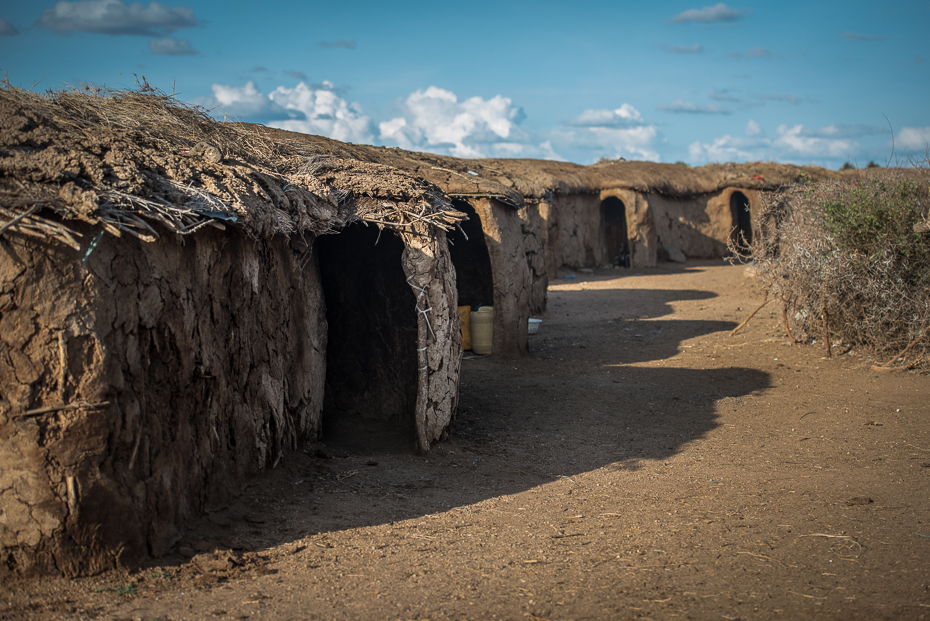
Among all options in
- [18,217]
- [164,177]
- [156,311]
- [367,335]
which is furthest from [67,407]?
[367,335]

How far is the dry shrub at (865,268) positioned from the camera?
838 centimetres

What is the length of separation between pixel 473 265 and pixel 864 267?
5194mm

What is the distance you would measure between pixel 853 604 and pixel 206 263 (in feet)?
12.8

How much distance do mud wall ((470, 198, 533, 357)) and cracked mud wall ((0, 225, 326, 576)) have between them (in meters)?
5.31

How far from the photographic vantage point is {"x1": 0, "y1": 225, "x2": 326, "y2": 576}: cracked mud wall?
3.29m

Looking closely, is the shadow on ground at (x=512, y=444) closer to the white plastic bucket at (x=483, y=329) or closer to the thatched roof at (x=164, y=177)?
the white plastic bucket at (x=483, y=329)

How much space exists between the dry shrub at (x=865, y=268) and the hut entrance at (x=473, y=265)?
12.9 ft

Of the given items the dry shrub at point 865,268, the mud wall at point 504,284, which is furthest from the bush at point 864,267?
the mud wall at point 504,284

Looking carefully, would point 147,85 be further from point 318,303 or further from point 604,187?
point 604,187

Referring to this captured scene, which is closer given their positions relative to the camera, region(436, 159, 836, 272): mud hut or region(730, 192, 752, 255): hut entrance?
region(436, 159, 836, 272): mud hut

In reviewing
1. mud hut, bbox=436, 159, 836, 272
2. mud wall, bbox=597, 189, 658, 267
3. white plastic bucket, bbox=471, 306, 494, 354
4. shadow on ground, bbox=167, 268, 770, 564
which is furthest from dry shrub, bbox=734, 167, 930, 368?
mud wall, bbox=597, 189, 658, 267

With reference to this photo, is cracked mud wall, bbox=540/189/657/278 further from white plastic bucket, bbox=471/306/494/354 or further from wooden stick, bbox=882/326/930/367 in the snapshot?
wooden stick, bbox=882/326/930/367

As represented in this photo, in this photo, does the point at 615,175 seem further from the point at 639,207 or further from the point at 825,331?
the point at 825,331

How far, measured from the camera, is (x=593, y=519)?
445cm
